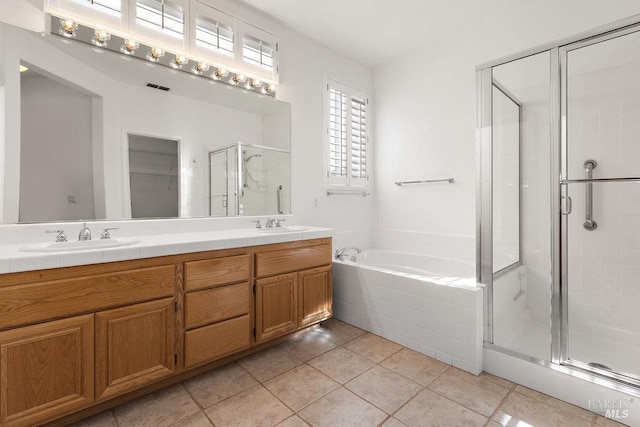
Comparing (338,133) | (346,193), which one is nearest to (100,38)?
(338,133)

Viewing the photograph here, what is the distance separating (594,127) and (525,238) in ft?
3.02

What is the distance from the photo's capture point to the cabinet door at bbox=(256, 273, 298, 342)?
6.76 ft

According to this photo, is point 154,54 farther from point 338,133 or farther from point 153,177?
point 338,133

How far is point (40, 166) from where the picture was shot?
5.80ft

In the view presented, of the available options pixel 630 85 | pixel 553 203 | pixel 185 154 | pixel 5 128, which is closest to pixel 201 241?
pixel 185 154

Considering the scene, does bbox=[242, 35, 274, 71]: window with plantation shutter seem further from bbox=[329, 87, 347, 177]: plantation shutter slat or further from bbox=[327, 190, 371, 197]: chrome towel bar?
bbox=[327, 190, 371, 197]: chrome towel bar

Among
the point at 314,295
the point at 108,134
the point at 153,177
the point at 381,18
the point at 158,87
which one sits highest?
the point at 381,18

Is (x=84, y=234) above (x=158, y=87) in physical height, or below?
below

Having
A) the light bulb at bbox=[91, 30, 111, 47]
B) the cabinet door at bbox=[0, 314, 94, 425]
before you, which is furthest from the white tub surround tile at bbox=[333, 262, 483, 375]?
the light bulb at bbox=[91, 30, 111, 47]

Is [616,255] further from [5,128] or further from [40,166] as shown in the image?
[5,128]

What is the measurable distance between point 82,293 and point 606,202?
10.6 feet

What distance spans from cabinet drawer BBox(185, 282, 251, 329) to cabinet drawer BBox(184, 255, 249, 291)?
0.04 m

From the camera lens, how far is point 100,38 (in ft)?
6.47

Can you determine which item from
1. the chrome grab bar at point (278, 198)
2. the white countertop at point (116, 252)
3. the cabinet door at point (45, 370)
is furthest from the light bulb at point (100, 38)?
the cabinet door at point (45, 370)
